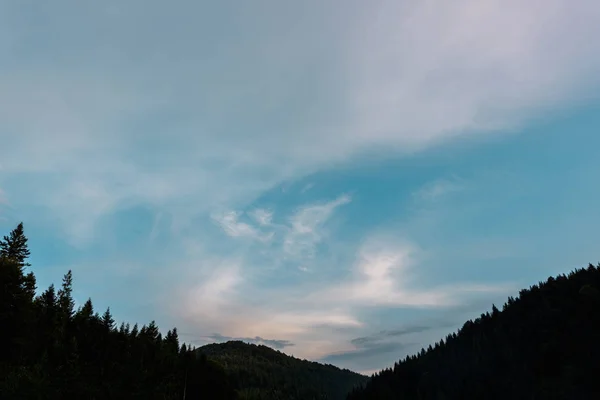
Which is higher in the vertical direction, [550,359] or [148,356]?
[148,356]

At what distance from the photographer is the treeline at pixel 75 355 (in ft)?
324

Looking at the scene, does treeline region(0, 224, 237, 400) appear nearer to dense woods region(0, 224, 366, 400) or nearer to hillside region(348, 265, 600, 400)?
dense woods region(0, 224, 366, 400)

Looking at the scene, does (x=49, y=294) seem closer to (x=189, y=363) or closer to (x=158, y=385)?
(x=158, y=385)

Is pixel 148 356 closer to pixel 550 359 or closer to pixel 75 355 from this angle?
pixel 75 355

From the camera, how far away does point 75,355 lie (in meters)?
120

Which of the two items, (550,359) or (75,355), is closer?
(75,355)

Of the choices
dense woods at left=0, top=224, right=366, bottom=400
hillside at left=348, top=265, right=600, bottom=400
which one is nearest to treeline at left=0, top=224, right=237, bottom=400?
dense woods at left=0, top=224, right=366, bottom=400

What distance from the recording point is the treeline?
324 feet

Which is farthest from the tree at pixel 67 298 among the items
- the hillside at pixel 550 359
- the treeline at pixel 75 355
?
the hillside at pixel 550 359

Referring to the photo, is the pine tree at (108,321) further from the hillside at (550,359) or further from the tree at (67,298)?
the hillside at (550,359)

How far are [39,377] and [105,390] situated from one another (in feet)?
92.6

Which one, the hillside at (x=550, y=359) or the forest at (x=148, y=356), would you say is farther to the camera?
the hillside at (x=550, y=359)

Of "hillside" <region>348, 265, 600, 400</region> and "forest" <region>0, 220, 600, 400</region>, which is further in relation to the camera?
"hillside" <region>348, 265, 600, 400</region>

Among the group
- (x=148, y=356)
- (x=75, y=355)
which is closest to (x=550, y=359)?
(x=148, y=356)
